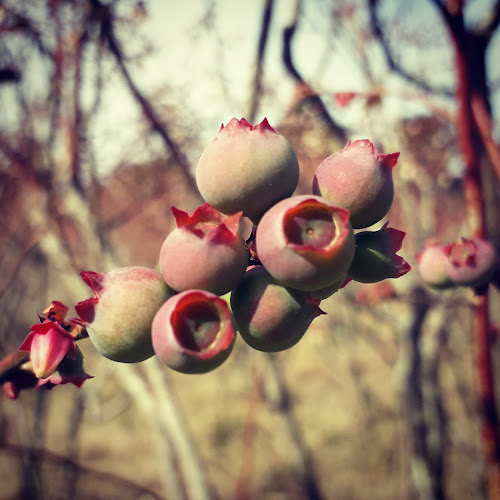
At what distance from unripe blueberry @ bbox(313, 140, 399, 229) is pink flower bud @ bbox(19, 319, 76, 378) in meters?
0.46

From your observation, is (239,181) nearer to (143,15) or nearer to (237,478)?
(143,15)

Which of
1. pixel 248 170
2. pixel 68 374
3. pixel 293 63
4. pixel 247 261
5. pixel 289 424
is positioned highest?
pixel 293 63

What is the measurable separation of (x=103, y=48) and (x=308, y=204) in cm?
228

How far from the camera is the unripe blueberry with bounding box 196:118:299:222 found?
67 cm

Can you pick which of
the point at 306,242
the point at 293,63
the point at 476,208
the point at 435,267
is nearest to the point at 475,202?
the point at 476,208

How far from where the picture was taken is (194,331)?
0.60m

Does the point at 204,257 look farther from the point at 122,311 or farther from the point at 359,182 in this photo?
→ the point at 359,182

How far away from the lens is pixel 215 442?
609 cm

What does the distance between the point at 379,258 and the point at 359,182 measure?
12cm

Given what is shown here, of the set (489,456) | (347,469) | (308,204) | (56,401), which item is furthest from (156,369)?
(56,401)

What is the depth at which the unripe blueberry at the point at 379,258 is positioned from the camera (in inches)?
26.9

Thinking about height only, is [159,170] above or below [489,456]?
above

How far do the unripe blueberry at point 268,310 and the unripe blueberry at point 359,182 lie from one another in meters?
0.16

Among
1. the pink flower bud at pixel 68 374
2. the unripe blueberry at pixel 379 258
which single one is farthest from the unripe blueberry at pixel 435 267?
the pink flower bud at pixel 68 374
